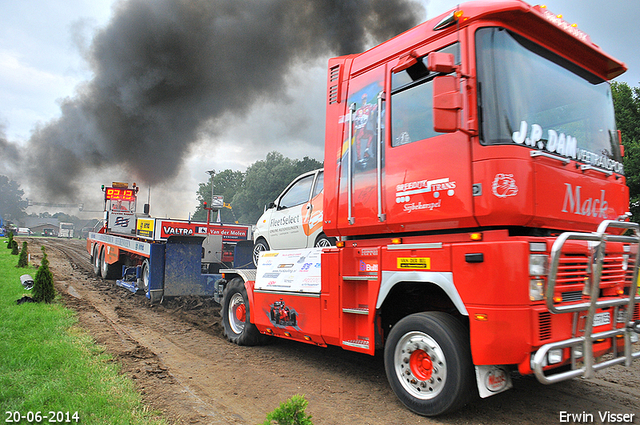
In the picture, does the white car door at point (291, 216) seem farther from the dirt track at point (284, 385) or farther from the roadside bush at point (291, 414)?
the roadside bush at point (291, 414)

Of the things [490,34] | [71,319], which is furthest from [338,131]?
[71,319]

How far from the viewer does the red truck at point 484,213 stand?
306 centimetres

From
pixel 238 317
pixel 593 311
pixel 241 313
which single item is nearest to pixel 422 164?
pixel 593 311

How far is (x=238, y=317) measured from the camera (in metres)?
6.53

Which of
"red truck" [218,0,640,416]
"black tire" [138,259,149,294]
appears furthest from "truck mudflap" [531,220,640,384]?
"black tire" [138,259,149,294]

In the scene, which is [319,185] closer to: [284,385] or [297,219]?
[297,219]

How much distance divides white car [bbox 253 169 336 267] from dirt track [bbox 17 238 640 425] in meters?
1.67

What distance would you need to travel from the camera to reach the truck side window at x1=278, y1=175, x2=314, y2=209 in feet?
22.3

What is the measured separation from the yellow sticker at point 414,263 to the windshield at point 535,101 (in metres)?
1.11

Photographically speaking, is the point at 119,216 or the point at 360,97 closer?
the point at 360,97

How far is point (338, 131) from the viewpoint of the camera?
4.80 m

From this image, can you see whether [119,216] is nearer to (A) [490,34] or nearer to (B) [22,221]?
(A) [490,34]

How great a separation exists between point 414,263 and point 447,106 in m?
1.37

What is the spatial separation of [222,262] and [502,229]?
8.65m
